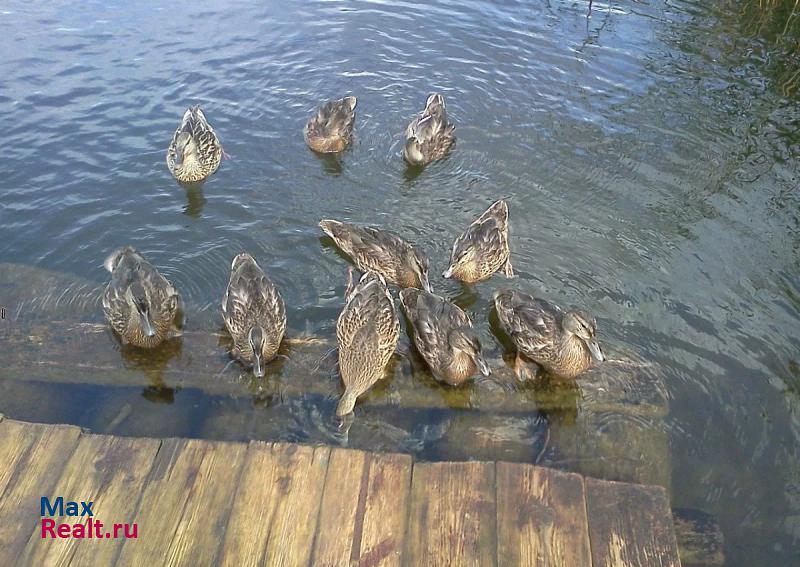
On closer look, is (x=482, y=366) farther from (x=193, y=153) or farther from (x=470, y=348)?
(x=193, y=153)

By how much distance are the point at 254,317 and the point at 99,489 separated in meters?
1.91

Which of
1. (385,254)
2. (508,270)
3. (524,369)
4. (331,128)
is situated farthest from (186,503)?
(331,128)

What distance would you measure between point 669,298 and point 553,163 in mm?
2722

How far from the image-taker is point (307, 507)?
3.65m

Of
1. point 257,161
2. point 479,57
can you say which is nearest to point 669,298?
point 257,161

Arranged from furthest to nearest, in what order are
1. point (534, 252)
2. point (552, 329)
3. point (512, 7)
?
point (512, 7) < point (534, 252) < point (552, 329)

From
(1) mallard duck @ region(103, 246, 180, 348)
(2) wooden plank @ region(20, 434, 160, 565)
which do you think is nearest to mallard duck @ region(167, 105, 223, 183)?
(1) mallard duck @ region(103, 246, 180, 348)

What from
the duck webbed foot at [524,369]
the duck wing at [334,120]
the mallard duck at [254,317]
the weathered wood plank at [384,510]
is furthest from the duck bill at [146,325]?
the duck wing at [334,120]

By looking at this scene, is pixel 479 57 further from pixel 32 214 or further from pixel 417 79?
pixel 32 214

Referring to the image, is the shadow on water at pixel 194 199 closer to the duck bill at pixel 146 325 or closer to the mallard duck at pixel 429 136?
the duck bill at pixel 146 325

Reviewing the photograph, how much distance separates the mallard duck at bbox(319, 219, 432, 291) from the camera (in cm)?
634

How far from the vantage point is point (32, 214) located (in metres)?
7.38

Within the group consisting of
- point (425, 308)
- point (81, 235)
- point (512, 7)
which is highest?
point (512, 7)

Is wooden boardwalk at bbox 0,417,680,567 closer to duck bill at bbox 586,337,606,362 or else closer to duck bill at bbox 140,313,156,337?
duck bill at bbox 140,313,156,337
